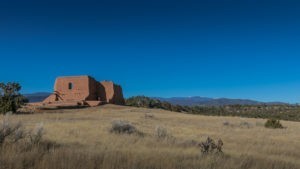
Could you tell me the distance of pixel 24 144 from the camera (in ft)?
24.1

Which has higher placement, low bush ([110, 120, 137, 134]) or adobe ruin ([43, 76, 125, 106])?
adobe ruin ([43, 76, 125, 106])

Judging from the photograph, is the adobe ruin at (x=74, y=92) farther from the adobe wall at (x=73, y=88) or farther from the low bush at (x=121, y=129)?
the low bush at (x=121, y=129)

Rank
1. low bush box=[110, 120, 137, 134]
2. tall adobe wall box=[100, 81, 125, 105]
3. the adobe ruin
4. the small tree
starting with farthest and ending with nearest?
tall adobe wall box=[100, 81, 125, 105], the adobe ruin, the small tree, low bush box=[110, 120, 137, 134]

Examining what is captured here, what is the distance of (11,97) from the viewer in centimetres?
3684

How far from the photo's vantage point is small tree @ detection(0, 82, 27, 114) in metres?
35.2

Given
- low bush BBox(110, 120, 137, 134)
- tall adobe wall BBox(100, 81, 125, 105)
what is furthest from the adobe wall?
low bush BBox(110, 120, 137, 134)

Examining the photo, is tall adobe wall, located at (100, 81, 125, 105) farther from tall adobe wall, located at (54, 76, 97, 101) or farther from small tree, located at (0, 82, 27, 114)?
small tree, located at (0, 82, 27, 114)

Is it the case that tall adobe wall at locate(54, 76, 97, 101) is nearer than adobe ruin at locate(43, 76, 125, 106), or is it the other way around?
adobe ruin at locate(43, 76, 125, 106)

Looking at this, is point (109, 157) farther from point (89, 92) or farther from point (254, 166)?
point (89, 92)

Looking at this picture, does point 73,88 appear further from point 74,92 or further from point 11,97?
point 11,97

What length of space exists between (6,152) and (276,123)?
26.2 m

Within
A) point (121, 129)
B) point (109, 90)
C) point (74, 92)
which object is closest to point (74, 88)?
point (74, 92)

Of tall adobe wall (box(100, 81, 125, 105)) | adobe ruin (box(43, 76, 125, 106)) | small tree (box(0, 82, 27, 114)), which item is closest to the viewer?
small tree (box(0, 82, 27, 114))

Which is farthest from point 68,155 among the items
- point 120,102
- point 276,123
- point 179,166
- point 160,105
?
point 160,105
